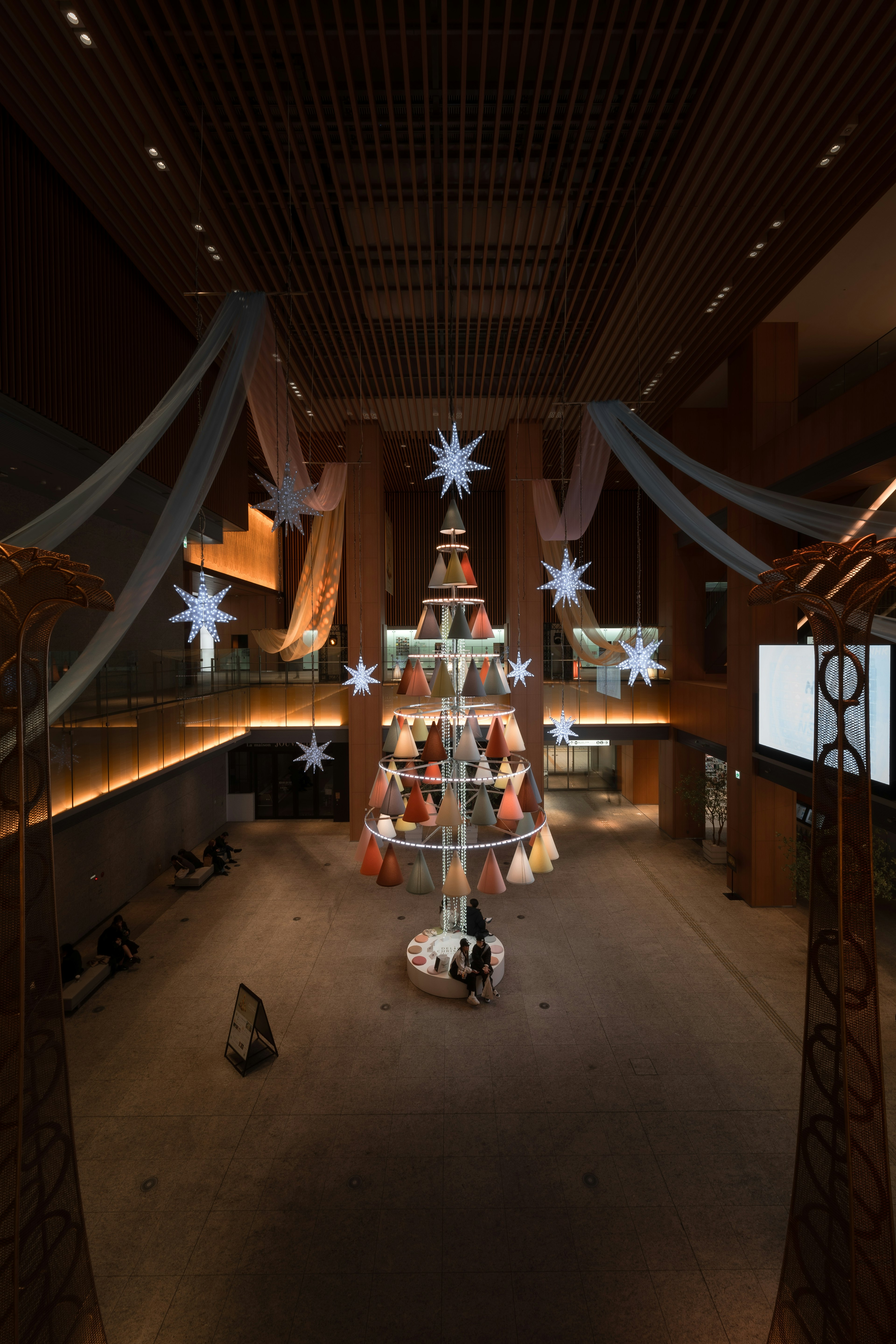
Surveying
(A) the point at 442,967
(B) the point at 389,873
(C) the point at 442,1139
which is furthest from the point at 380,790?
(C) the point at 442,1139

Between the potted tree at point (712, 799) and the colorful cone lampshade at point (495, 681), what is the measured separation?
5.67 metres

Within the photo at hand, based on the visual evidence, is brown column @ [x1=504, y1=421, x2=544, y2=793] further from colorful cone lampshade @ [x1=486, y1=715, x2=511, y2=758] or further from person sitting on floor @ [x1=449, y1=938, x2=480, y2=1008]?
person sitting on floor @ [x1=449, y1=938, x2=480, y2=1008]

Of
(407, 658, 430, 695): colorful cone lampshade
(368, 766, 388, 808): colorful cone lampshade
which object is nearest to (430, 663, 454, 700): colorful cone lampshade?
(407, 658, 430, 695): colorful cone lampshade

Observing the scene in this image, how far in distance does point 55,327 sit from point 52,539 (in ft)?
13.6

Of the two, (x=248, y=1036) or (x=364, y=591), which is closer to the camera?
(x=248, y=1036)

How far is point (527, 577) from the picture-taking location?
12.3 m

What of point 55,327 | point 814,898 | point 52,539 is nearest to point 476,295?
point 55,327

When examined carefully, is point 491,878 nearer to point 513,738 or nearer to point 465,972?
point 465,972

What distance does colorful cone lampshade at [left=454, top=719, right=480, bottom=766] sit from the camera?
7.11 metres

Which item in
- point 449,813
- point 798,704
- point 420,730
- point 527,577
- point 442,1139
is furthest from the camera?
point 527,577

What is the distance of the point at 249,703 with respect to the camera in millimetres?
13648

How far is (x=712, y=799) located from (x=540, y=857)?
576 cm

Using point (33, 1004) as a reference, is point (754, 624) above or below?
above

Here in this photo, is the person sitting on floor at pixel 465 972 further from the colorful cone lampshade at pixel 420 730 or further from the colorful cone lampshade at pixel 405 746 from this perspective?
the colorful cone lampshade at pixel 420 730
